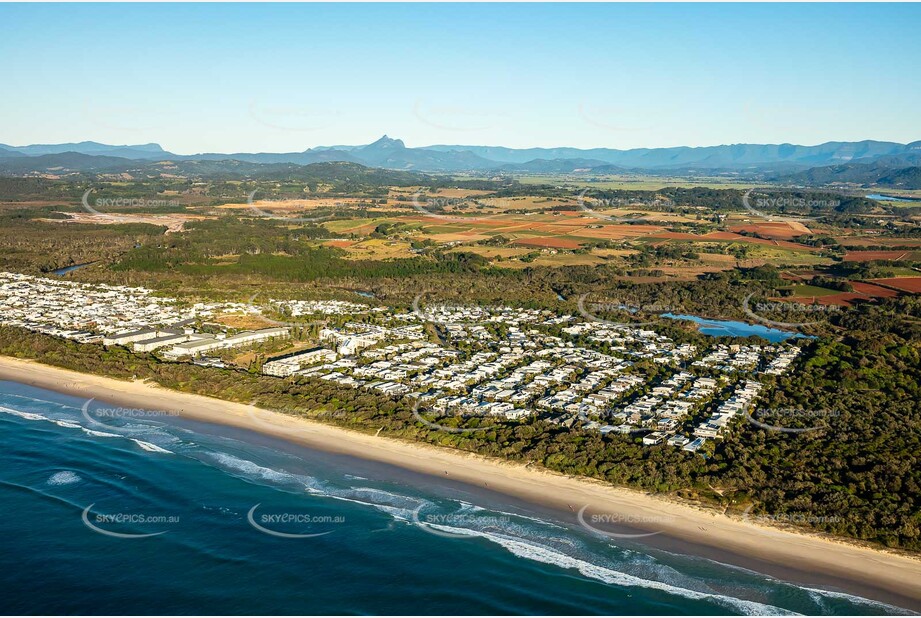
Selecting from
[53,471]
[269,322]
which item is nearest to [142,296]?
[269,322]

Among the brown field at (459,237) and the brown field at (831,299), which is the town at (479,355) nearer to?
the brown field at (831,299)

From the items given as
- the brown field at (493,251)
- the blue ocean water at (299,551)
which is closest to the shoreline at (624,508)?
the blue ocean water at (299,551)

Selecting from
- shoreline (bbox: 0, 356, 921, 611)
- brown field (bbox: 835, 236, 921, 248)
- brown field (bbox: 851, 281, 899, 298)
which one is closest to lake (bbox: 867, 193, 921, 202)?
brown field (bbox: 835, 236, 921, 248)

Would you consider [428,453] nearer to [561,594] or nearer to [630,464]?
[630,464]
